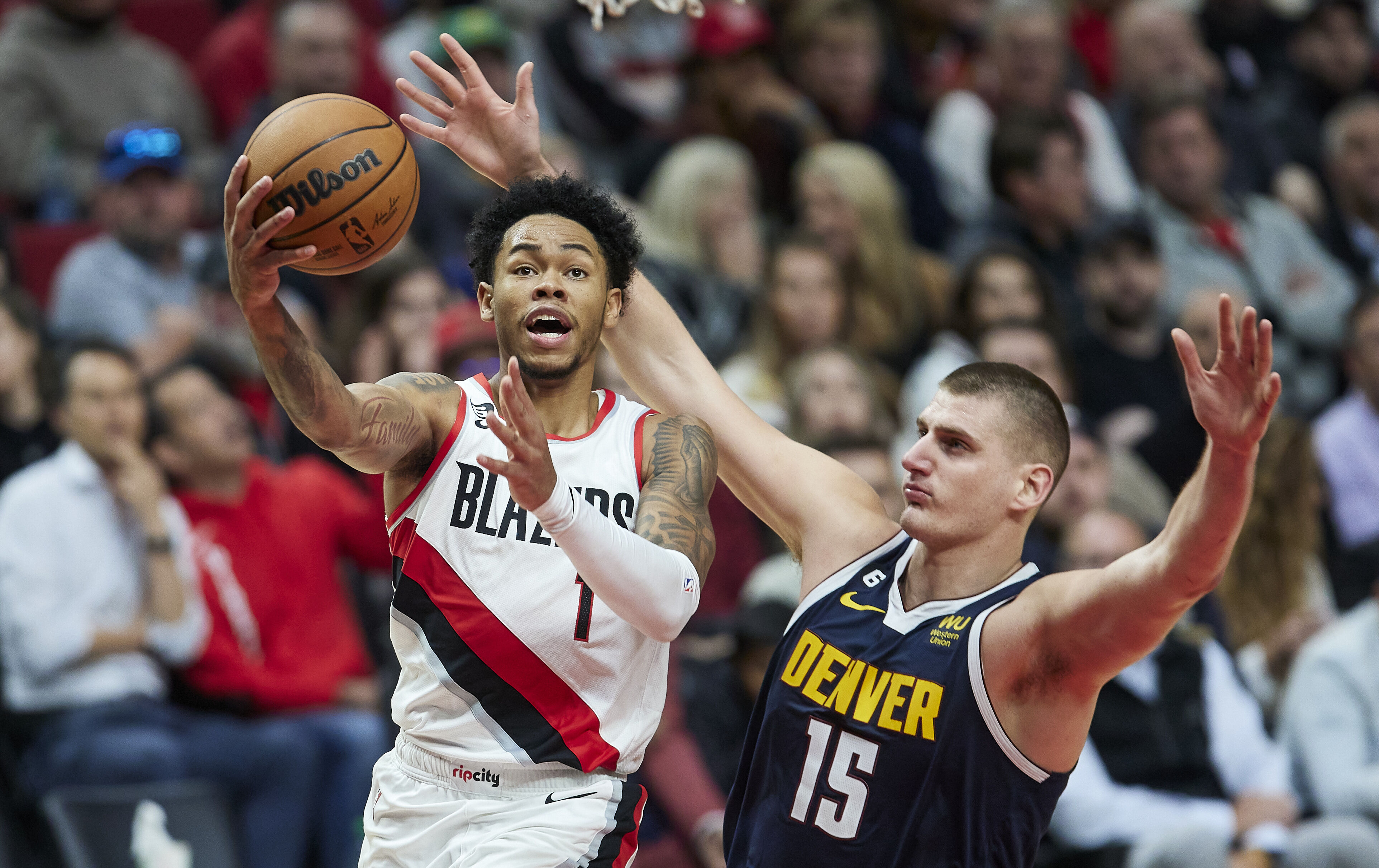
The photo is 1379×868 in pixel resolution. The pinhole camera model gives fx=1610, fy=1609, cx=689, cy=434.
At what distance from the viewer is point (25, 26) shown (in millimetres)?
9023

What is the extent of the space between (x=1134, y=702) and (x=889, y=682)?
3019 millimetres

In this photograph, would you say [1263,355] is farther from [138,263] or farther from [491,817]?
[138,263]

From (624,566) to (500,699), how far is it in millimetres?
595

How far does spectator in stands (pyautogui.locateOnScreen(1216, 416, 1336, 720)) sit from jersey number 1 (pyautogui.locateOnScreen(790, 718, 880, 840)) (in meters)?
4.30

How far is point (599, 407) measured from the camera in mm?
4320

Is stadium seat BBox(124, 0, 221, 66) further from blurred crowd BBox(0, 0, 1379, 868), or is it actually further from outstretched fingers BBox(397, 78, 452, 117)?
outstretched fingers BBox(397, 78, 452, 117)

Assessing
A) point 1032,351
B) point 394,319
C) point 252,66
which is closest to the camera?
point 394,319

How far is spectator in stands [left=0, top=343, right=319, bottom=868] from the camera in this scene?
21.9ft

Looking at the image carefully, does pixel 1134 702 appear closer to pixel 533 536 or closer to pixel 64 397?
pixel 533 536

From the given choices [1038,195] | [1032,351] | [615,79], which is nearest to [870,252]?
[1038,195]

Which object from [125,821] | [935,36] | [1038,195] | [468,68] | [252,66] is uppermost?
[935,36]

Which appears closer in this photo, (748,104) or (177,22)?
(748,104)

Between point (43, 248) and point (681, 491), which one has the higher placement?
point (43, 248)

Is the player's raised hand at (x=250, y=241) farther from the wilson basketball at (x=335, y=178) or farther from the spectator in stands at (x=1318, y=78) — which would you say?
the spectator in stands at (x=1318, y=78)
